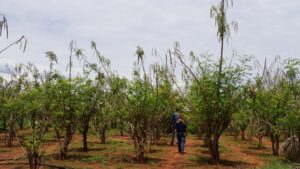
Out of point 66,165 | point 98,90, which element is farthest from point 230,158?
point 66,165

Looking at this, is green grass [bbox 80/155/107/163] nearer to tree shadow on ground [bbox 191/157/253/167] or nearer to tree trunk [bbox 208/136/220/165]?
tree shadow on ground [bbox 191/157/253/167]

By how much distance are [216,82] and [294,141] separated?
5.92 m

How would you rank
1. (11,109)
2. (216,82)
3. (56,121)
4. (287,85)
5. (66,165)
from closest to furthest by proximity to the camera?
1. (66,165)
2. (216,82)
3. (56,121)
4. (287,85)
5. (11,109)

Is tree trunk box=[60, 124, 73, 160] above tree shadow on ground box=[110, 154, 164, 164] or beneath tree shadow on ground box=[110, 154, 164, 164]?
above

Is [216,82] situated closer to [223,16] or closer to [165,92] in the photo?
[223,16]

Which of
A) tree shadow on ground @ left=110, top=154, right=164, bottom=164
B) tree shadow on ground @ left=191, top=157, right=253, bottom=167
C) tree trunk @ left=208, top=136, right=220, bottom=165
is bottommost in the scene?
tree shadow on ground @ left=191, top=157, right=253, bottom=167

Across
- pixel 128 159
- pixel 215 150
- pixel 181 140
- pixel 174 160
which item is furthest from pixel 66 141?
pixel 215 150

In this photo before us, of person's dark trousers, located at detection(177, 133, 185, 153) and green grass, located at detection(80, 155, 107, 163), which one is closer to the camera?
green grass, located at detection(80, 155, 107, 163)

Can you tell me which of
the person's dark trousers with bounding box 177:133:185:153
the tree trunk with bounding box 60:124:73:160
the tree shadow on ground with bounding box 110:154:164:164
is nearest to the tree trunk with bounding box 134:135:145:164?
the tree shadow on ground with bounding box 110:154:164:164

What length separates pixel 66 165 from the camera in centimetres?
2006

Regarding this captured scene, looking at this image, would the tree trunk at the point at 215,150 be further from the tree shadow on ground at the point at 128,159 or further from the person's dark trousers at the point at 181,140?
the person's dark trousers at the point at 181,140

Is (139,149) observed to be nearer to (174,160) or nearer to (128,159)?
(128,159)

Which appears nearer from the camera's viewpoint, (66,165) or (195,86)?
(66,165)

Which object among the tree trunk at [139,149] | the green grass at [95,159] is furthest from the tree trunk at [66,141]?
the tree trunk at [139,149]
